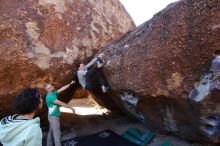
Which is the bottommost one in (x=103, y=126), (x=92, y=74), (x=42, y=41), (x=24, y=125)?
(x=103, y=126)

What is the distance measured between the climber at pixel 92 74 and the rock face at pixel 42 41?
0.81 ft

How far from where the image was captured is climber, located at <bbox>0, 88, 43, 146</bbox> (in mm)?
1798

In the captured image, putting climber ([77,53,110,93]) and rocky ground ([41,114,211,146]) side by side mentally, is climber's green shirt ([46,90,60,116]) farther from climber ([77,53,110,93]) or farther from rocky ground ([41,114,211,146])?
rocky ground ([41,114,211,146])

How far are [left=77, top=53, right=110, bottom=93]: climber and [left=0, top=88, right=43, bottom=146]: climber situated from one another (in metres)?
2.79

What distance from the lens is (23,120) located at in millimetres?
1899

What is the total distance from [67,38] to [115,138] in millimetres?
1832

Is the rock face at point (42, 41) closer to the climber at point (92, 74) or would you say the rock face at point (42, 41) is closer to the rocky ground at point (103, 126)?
the climber at point (92, 74)

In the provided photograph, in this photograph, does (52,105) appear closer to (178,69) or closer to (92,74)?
(92,74)

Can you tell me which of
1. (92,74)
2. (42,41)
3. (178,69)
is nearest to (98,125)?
(92,74)

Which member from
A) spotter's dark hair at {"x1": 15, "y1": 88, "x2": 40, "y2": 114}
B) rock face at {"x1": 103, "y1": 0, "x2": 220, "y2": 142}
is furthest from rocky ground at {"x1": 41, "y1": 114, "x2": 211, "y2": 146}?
spotter's dark hair at {"x1": 15, "y1": 88, "x2": 40, "y2": 114}

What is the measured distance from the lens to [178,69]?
11.9 feet

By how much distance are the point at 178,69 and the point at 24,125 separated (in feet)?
7.39

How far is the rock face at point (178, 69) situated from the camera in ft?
11.0

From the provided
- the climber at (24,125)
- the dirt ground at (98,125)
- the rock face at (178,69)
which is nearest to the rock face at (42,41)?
the rock face at (178,69)
